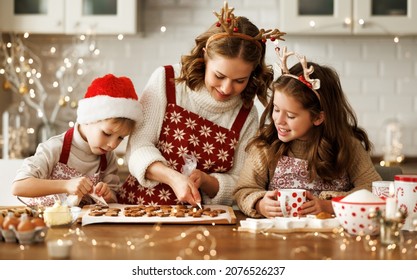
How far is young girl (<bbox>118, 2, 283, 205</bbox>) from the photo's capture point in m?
1.97

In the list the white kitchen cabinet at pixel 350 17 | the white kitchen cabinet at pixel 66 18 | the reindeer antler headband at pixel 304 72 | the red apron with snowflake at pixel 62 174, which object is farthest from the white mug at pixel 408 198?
the white kitchen cabinet at pixel 66 18

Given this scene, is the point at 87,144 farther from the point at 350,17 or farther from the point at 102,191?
the point at 350,17

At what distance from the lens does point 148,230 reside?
4.92ft

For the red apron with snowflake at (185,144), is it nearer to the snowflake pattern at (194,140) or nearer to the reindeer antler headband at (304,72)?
the snowflake pattern at (194,140)

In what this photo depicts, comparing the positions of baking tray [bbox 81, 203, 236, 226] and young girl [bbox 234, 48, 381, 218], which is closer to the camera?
baking tray [bbox 81, 203, 236, 226]

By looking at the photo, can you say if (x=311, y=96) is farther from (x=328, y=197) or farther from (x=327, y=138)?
(x=328, y=197)

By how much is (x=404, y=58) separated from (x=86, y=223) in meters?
2.75

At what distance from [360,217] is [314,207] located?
25cm

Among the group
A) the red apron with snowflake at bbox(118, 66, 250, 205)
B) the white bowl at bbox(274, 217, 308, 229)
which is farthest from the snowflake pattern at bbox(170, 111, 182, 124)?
the white bowl at bbox(274, 217, 308, 229)

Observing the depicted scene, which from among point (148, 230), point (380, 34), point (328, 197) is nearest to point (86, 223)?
point (148, 230)

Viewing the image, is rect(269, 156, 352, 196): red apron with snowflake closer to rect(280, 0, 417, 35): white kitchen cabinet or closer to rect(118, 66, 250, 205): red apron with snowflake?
rect(118, 66, 250, 205): red apron with snowflake

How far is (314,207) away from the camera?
170 cm

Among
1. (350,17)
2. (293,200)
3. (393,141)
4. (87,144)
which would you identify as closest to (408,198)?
(293,200)

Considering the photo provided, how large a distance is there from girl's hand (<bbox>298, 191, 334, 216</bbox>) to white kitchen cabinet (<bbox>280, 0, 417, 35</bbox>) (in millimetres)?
1837
